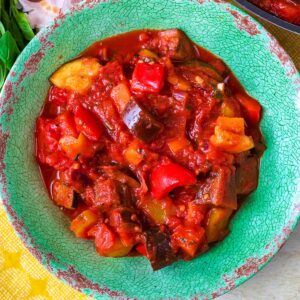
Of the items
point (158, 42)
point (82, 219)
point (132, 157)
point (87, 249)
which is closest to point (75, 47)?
point (158, 42)

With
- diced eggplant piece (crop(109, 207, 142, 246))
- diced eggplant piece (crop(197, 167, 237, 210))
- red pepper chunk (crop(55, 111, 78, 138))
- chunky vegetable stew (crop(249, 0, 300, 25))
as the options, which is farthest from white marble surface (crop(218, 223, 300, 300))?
red pepper chunk (crop(55, 111, 78, 138))

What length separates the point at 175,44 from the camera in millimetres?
3154

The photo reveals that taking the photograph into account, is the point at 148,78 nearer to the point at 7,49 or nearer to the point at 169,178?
the point at 169,178

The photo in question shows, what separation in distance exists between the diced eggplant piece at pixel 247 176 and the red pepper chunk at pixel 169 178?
0.32 m

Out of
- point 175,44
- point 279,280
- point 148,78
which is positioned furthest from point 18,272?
point 175,44

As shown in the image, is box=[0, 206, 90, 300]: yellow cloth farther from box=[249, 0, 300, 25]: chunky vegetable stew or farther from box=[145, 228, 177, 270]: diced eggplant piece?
box=[249, 0, 300, 25]: chunky vegetable stew

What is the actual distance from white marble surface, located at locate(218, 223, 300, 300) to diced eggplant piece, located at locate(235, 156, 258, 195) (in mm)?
619

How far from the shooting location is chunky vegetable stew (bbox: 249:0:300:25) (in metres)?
3.22

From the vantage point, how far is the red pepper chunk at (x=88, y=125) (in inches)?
121

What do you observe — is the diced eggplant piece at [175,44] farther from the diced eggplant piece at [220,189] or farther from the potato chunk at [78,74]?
the diced eggplant piece at [220,189]

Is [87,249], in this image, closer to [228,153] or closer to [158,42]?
[228,153]

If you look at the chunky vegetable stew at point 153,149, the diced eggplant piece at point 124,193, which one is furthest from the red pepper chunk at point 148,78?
the diced eggplant piece at point 124,193

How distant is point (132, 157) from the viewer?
3.08 m

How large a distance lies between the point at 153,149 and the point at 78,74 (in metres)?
0.69
